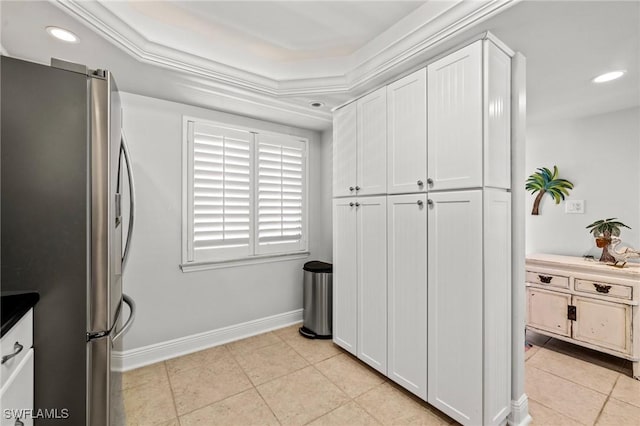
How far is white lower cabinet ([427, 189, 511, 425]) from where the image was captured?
1520 millimetres

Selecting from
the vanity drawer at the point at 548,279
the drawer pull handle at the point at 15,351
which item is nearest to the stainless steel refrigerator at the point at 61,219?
the drawer pull handle at the point at 15,351

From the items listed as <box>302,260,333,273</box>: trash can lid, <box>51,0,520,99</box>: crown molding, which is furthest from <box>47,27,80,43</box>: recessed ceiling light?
<box>302,260,333,273</box>: trash can lid

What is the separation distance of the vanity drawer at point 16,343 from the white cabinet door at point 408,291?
74.5 inches

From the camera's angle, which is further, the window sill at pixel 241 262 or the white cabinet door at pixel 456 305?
the window sill at pixel 241 262

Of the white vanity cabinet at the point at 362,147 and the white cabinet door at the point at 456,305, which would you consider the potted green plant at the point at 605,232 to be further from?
the white vanity cabinet at the point at 362,147

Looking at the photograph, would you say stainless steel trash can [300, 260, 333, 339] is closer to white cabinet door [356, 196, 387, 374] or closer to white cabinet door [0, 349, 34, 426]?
white cabinet door [356, 196, 387, 374]

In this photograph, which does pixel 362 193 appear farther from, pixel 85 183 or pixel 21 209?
pixel 21 209

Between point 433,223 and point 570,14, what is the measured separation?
1.23m

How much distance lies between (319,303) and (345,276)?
0.56 metres

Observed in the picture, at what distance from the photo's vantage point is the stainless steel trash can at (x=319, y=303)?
284 centimetres

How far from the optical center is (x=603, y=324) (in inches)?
Answer: 91.6

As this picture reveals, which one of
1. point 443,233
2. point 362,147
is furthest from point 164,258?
point 443,233

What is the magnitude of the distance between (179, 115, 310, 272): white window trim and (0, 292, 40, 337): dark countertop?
149cm

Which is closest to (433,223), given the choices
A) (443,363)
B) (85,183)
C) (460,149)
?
(460,149)
